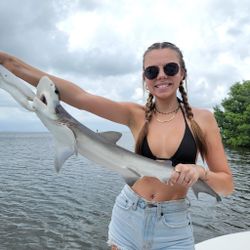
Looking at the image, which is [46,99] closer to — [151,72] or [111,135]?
[111,135]

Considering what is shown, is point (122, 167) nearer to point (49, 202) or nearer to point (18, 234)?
point (18, 234)

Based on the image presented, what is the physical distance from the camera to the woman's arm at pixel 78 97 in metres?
3.76

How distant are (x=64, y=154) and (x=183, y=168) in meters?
0.97

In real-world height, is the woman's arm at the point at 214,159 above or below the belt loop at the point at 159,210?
above

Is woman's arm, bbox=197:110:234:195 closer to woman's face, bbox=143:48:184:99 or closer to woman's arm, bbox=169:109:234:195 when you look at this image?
woman's arm, bbox=169:109:234:195

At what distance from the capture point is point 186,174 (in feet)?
Result: 10.8

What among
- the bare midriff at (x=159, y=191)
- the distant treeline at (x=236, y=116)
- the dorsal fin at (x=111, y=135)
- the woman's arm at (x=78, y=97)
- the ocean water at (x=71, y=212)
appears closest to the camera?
the dorsal fin at (x=111, y=135)

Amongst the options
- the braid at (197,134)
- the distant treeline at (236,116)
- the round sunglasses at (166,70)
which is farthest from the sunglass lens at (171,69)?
the distant treeline at (236,116)

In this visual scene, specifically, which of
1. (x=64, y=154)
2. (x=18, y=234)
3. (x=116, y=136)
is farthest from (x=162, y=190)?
(x=18, y=234)

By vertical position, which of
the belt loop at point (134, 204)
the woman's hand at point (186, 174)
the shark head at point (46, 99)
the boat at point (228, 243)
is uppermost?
the shark head at point (46, 99)

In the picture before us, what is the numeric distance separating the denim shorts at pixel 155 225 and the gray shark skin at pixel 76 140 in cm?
44

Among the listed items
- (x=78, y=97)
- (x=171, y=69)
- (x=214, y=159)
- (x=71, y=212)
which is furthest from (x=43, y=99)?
(x=71, y=212)

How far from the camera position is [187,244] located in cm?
386

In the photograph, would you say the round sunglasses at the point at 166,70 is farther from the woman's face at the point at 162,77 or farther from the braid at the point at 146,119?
the braid at the point at 146,119
